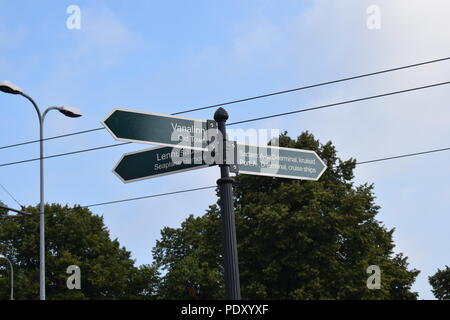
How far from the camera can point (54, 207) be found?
45969mm

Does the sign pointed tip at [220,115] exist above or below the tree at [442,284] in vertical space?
above

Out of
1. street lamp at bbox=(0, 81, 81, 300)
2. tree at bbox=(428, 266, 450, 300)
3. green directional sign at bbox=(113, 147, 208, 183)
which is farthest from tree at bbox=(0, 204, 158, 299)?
green directional sign at bbox=(113, 147, 208, 183)

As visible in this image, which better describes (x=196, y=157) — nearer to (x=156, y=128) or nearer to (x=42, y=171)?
(x=156, y=128)

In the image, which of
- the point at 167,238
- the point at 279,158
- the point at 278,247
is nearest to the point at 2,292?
the point at 167,238

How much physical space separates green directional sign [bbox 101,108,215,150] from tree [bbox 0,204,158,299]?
122 ft

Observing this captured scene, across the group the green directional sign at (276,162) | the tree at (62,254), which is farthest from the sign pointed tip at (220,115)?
the tree at (62,254)

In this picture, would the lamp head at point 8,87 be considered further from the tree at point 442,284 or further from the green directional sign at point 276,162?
the tree at point 442,284

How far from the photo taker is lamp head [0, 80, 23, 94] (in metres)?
19.9

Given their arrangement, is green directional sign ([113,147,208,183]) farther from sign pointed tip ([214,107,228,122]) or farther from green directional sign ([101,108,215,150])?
sign pointed tip ([214,107,228,122])

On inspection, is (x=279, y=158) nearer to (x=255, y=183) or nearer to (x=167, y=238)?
(x=255, y=183)

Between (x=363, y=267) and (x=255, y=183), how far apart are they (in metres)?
7.05

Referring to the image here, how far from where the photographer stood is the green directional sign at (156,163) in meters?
7.37

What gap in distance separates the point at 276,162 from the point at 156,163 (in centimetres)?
139

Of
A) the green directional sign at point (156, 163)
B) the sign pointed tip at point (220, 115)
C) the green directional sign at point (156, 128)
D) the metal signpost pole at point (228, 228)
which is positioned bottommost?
the metal signpost pole at point (228, 228)
